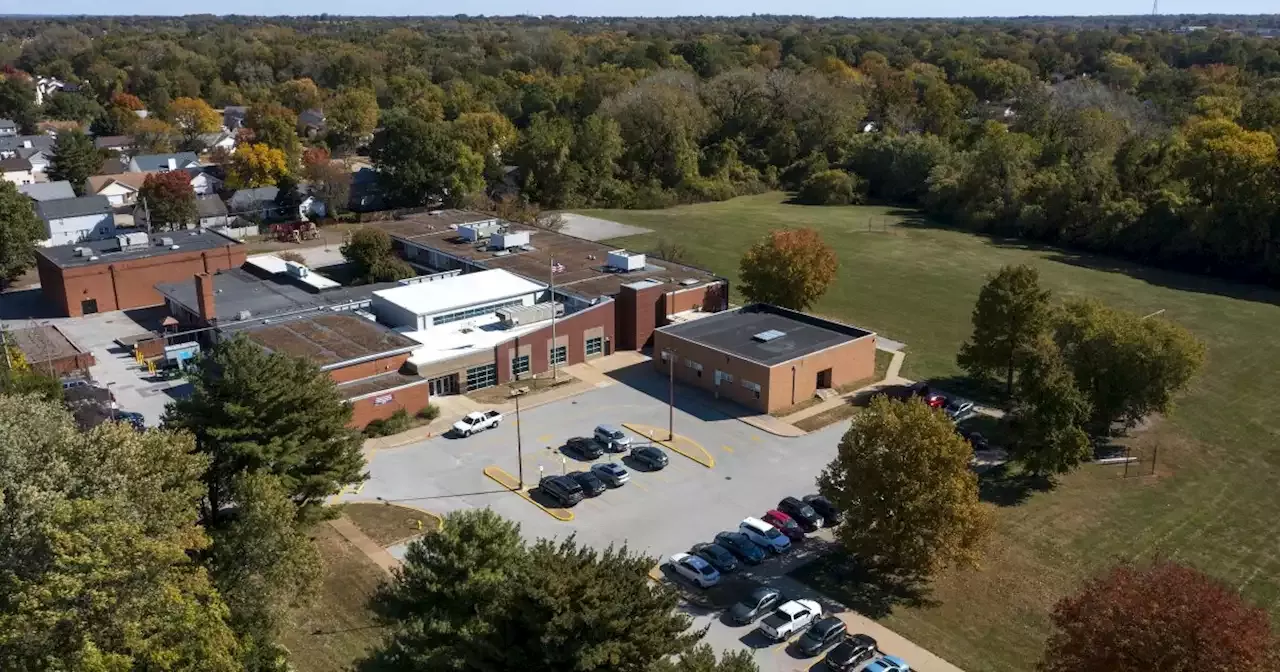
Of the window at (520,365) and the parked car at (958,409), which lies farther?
the window at (520,365)

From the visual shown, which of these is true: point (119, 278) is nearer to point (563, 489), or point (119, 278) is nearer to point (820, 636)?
point (563, 489)

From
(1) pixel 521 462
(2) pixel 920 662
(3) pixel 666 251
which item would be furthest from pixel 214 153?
(2) pixel 920 662

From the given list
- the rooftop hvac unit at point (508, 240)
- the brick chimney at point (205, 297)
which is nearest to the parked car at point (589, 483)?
the brick chimney at point (205, 297)

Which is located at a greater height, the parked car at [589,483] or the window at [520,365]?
the window at [520,365]

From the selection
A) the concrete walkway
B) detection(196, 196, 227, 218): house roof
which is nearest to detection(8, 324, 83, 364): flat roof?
the concrete walkway

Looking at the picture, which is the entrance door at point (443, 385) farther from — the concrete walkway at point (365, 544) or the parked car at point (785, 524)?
the parked car at point (785, 524)

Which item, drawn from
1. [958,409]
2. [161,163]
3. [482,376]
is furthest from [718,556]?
[161,163]
